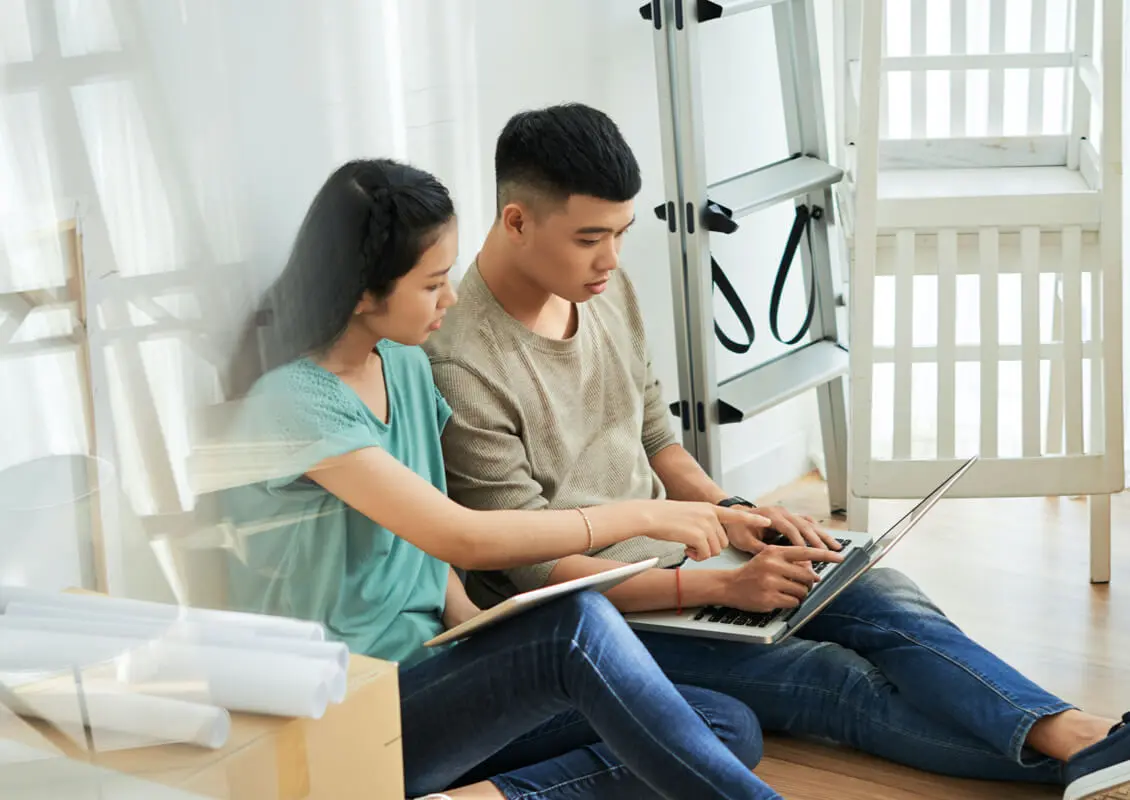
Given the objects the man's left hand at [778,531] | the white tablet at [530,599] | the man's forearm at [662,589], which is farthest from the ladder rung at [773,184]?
the white tablet at [530,599]

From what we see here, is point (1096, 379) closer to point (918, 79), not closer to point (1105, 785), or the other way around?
point (918, 79)

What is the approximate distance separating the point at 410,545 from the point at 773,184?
3.18 feet

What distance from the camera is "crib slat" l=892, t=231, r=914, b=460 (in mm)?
1971

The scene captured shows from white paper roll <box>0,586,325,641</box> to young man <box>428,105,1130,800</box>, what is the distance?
1.32 feet

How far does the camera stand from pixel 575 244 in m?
1.45

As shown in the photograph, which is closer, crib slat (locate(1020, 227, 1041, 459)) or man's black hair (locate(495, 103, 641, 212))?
man's black hair (locate(495, 103, 641, 212))

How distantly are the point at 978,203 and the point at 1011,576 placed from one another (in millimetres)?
585

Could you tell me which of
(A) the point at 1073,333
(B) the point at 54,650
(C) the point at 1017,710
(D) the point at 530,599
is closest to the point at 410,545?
(D) the point at 530,599

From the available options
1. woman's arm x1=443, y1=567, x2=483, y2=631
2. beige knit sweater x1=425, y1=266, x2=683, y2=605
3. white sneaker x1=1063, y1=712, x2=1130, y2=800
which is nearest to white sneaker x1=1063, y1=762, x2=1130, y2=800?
white sneaker x1=1063, y1=712, x2=1130, y2=800

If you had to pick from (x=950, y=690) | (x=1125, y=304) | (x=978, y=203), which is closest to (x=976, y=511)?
(x=1125, y=304)

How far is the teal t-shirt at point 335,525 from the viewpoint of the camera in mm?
1059

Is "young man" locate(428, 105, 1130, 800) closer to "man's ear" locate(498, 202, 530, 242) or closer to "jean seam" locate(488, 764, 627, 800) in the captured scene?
"man's ear" locate(498, 202, 530, 242)

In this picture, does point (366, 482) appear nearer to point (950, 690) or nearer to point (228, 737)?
point (228, 737)

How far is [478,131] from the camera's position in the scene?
1561 millimetres
